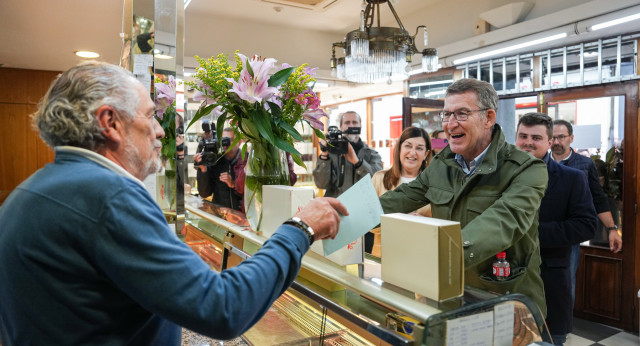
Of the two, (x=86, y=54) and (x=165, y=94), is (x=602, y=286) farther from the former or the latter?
(x=86, y=54)

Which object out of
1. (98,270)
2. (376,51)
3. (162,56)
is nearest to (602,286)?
(376,51)

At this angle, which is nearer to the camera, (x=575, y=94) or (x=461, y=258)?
(x=461, y=258)

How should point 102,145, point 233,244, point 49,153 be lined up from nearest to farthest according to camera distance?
1. point 102,145
2. point 233,244
3. point 49,153

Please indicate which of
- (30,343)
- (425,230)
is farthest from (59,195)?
(425,230)

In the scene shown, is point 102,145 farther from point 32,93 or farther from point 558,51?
point 32,93

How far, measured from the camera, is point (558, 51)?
4508 millimetres

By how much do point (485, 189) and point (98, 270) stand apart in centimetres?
132

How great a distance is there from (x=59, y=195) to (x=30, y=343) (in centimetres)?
29

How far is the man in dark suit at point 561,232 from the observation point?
2.34 meters

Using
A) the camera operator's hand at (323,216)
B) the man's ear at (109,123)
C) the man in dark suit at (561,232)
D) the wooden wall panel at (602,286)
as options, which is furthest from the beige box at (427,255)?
the wooden wall panel at (602,286)

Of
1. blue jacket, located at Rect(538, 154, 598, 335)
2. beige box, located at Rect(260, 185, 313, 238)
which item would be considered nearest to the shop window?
blue jacket, located at Rect(538, 154, 598, 335)

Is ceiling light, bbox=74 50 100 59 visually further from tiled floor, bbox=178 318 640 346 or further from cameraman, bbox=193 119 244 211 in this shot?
tiled floor, bbox=178 318 640 346

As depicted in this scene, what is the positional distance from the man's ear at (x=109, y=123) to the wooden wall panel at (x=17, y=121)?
7.09 meters

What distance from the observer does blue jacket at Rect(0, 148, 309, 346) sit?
2.40 feet
